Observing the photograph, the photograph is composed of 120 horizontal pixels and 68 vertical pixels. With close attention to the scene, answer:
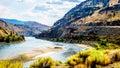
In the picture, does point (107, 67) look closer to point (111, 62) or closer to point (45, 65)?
point (111, 62)

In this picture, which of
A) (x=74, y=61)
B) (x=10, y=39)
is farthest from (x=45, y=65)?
(x=10, y=39)

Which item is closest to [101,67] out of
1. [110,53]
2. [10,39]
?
[110,53]

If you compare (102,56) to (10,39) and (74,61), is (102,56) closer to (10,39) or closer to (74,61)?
(74,61)

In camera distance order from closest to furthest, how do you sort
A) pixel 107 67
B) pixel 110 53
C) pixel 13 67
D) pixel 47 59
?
A: pixel 13 67, pixel 107 67, pixel 110 53, pixel 47 59

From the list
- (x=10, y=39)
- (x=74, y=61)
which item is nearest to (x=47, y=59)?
(x=74, y=61)

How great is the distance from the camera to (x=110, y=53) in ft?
64.2

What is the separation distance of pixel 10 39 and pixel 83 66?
172651 millimetres

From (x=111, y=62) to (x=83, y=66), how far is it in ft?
6.31

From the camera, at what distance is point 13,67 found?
16.2m

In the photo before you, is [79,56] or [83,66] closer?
[83,66]

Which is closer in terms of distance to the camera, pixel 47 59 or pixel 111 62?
pixel 111 62

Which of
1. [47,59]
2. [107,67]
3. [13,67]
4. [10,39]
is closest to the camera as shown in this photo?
[13,67]

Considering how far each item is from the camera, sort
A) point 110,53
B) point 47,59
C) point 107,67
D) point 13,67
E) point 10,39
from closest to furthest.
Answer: point 13,67 → point 107,67 → point 110,53 → point 47,59 → point 10,39

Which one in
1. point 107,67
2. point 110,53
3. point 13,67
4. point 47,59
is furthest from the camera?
point 47,59
